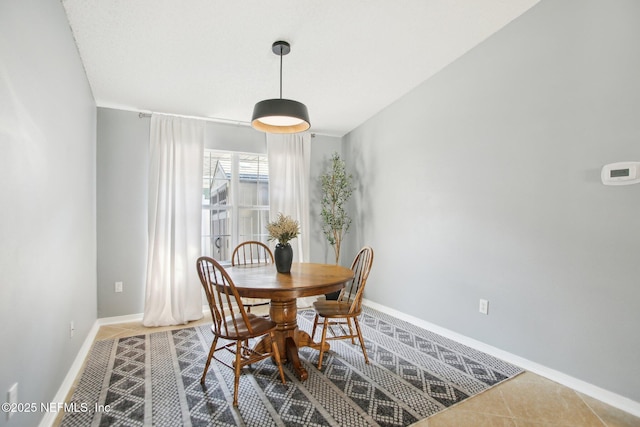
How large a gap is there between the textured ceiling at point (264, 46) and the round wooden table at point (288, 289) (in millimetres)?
1873

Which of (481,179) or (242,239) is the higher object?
(481,179)

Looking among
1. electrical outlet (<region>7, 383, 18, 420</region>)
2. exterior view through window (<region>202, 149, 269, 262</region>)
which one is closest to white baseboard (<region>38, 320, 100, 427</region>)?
electrical outlet (<region>7, 383, 18, 420</region>)

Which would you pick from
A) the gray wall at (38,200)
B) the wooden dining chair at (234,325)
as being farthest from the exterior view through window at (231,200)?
the wooden dining chair at (234,325)

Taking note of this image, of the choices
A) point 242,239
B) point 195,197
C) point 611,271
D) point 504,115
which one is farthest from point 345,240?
point 611,271

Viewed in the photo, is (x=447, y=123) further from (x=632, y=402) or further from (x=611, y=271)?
(x=632, y=402)

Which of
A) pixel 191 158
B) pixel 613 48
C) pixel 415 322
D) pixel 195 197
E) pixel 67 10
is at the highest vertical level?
pixel 67 10

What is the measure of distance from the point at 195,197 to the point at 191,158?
0.48 metres

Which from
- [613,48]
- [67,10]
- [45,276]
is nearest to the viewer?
[45,276]

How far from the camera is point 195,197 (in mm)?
3971

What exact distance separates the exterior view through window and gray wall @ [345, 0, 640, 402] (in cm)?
214

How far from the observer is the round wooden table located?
2.06 m

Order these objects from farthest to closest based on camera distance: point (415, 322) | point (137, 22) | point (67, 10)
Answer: point (415, 322) < point (137, 22) < point (67, 10)

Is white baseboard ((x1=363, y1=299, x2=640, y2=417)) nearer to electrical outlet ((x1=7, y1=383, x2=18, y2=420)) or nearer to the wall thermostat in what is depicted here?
the wall thermostat

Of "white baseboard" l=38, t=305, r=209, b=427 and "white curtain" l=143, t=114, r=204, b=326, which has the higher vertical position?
"white curtain" l=143, t=114, r=204, b=326
